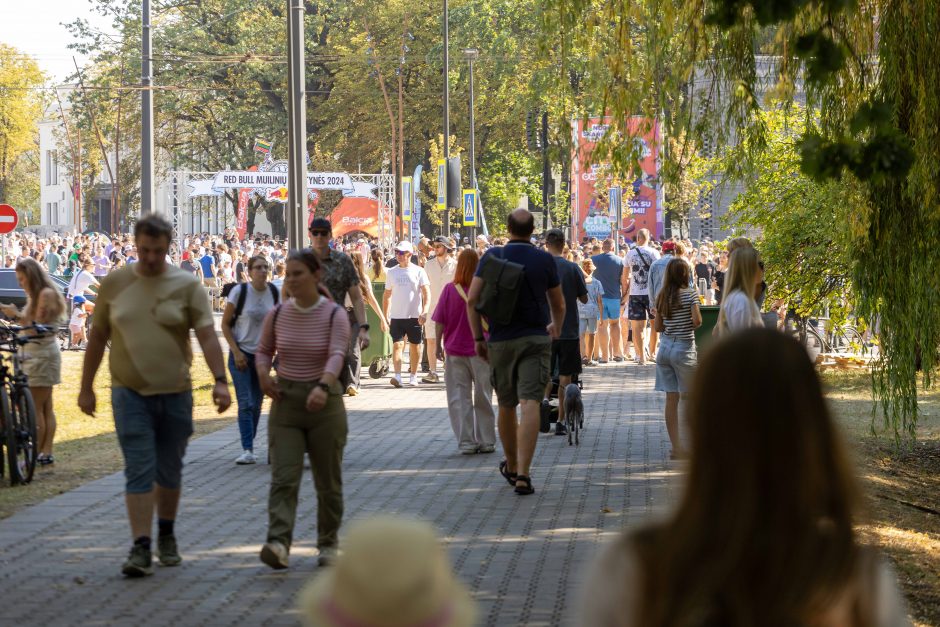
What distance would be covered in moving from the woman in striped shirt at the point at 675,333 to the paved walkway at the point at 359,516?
1.79 feet

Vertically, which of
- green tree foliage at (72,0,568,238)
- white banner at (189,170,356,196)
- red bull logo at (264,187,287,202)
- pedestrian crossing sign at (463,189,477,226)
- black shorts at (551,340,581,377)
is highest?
green tree foliage at (72,0,568,238)

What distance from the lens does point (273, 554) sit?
24.0ft

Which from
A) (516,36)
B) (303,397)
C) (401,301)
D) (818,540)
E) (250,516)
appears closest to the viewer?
(818,540)

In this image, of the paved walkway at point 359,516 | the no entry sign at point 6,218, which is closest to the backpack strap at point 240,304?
the paved walkway at point 359,516

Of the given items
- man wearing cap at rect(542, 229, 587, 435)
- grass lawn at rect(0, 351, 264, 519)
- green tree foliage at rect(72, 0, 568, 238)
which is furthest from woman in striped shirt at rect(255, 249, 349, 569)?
green tree foliage at rect(72, 0, 568, 238)

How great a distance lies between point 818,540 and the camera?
2113 millimetres

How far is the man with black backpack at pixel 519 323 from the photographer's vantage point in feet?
32.8

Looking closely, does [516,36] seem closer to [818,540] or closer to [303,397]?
[303,397]

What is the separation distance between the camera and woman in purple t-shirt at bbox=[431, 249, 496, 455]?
1239 cm

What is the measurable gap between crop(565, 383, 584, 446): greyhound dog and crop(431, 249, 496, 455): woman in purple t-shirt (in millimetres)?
750

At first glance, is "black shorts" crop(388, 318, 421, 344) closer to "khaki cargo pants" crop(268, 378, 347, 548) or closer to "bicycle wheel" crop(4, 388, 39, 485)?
"bicycle wheel" crop(4, 388, 39, 485)

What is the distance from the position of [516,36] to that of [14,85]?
35893mm

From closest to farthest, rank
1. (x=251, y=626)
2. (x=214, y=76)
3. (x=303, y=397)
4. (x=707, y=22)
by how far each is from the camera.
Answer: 1. (x=707, y=22)
2. (x=251, y=626)
3. (x=303, y=397)
4. (x=214, y=76)

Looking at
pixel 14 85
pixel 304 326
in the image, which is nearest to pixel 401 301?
pixel 304 326
